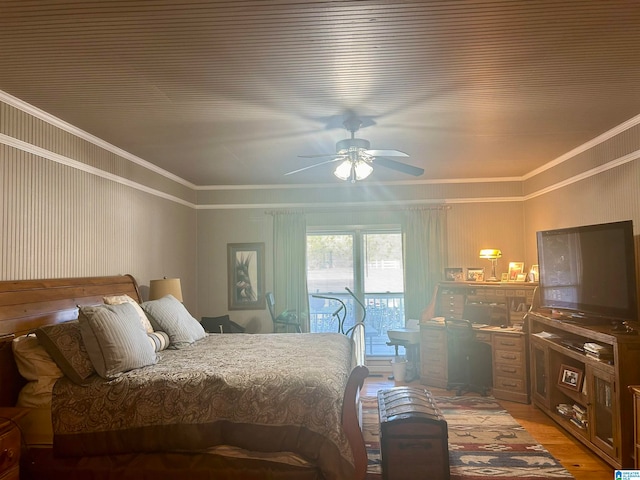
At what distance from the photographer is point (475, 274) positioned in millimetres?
5680

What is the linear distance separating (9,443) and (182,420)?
821 millimetres

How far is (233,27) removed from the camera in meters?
2.04

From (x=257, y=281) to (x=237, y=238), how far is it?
68cm

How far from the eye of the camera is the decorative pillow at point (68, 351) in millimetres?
2557

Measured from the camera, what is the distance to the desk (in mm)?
4539

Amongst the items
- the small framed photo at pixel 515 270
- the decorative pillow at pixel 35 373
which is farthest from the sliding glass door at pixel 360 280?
the decorative pillow at pixel 35 373

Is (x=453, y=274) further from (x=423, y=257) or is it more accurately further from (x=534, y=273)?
(x=534, y=273)

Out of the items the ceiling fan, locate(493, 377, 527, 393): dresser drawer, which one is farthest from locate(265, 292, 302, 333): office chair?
the ceiling fan

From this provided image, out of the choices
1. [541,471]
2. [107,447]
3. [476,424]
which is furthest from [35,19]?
[476,424]

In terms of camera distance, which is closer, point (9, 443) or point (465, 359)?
point (9, 443)

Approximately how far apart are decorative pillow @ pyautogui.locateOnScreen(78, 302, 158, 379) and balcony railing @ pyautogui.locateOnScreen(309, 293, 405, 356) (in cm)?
345

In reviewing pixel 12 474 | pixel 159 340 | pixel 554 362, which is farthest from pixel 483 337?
pixel 12 474

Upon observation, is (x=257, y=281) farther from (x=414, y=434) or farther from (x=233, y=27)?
(x=233, y=27)

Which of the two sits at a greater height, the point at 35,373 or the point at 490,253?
the point at 490,253
